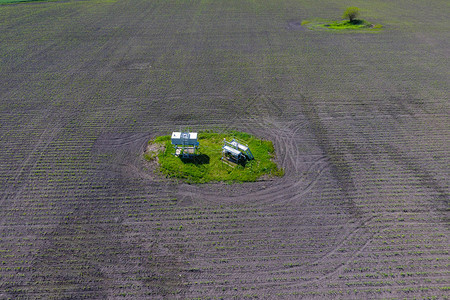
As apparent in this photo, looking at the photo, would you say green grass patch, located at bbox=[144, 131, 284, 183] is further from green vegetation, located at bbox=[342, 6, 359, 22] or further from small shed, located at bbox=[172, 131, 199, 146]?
green vegetation, located at bbox=[342, 6, 359, 22]

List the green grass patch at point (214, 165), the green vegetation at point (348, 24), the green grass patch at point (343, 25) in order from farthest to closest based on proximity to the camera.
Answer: the green vegetation at point (348, 24)
the green grass patch at point (343, 25)
the green grass patch at point (214, 165)

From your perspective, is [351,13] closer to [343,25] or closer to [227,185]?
[343,25]

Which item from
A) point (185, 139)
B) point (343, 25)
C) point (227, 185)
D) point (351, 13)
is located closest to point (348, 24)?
point (343, 25)

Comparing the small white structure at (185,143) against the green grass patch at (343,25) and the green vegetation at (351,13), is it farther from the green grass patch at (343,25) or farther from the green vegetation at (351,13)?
the green vegetation at (351,13)

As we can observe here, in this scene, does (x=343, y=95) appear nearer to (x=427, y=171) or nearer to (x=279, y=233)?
(x=427, y=171)

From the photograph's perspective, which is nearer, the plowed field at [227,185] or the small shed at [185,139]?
the plowed field at [227,185]

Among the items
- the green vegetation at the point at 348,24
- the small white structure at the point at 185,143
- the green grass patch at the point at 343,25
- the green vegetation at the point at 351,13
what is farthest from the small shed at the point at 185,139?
the green vegetation at the point at 351,13
